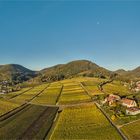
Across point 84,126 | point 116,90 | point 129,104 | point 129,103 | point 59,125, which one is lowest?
point 84,126

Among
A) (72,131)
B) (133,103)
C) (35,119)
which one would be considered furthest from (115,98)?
(72,131)

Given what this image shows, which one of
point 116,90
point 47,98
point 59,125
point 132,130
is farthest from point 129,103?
point 116,90

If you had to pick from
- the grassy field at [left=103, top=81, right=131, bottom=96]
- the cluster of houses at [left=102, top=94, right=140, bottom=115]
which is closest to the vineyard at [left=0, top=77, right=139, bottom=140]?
the cluster of houses at [left=102, top=94, right=140, bottom=115]

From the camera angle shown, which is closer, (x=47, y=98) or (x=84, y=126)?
(x=84, y=126)

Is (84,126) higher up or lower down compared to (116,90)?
lower down

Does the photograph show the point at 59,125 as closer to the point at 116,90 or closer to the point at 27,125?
the point at 27,125

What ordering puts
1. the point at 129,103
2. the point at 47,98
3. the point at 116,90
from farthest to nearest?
the point at 116,90, the point at 47,98, the point at 129,103

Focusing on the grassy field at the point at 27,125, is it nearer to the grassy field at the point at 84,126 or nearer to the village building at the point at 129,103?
the grassy field at the point at 84,126

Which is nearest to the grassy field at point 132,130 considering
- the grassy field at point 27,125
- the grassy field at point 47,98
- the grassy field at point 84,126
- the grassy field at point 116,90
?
the grassy field at point 84,126
